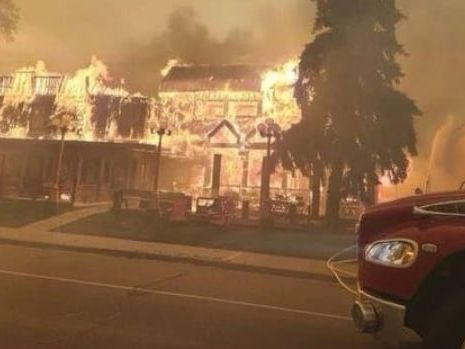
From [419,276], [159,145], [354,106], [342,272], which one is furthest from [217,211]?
[419,276]

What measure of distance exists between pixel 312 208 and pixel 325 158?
161cm

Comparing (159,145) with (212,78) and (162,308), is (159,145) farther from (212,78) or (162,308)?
(162,308)

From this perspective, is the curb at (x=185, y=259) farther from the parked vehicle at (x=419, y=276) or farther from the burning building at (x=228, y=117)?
the burning building at (x=228, y=117)

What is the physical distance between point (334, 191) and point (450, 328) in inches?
628

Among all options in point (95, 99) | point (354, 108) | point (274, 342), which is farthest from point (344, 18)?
point (274, 342)

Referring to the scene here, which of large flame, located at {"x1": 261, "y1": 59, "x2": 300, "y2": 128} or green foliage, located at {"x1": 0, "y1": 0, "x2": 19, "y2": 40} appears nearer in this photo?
green foliage, located at {"x1": 0, "y1": 0, "x2": 19, "y2": 40}

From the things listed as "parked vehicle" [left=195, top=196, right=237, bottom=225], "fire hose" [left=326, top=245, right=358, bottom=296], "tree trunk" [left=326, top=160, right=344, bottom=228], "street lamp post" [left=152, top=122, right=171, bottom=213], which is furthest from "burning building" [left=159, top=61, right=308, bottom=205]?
"fire hose" [left=326, top=245, right=358, bottom=296]

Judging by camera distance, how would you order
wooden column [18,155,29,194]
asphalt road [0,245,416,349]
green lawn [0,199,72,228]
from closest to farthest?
asphalt road [0,245,416,349] < green lawn [0,199,72,228] < wooden column [18,155,29,194]

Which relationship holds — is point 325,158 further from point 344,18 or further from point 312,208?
point 344,18

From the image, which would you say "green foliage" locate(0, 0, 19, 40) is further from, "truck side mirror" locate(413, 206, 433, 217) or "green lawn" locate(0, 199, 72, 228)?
"truck side mirror" locate(413, 206, 433, 217)

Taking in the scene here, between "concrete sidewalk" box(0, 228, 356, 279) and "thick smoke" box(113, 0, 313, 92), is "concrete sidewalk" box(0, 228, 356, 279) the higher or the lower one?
the lower one

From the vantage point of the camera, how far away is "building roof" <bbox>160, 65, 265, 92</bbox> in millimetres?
22797

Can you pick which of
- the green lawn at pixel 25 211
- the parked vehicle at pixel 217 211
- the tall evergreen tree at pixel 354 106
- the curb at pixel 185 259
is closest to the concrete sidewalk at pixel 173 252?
the curb at pixel 185 259

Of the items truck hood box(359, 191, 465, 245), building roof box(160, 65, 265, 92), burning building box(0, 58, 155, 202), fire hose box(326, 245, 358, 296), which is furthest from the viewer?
burning building box(0, 58, 155, 202)
